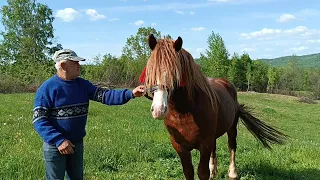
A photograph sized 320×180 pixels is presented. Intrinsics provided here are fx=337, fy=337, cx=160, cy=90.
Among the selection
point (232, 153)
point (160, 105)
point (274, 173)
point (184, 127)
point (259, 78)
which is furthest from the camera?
point (259, 78)

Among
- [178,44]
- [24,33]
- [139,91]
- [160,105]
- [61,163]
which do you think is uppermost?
[24,33]

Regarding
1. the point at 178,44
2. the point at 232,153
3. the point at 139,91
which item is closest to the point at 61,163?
the point at 139,91

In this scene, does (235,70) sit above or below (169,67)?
above

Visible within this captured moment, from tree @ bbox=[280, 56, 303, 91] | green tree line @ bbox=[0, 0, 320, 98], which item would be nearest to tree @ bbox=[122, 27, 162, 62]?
green tree line @ bbox=[0, 0, 320, 98]

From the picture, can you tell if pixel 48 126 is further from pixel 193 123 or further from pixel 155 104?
pixel 193 123

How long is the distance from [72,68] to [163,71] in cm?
94

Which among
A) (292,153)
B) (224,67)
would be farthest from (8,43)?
(292,153)

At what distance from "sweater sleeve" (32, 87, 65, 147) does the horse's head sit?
39.0 inches

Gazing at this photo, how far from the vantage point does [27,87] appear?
31.1 meters

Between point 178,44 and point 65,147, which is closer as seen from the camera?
point 65,147

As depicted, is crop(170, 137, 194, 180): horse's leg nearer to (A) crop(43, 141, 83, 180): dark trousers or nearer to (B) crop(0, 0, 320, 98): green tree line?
(A) crop(43, 141, 83, 180): dark trousers

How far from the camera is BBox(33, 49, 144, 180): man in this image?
10.8ft

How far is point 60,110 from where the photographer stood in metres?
3.42

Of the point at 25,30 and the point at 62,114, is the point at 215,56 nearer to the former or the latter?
the point at 25,30
